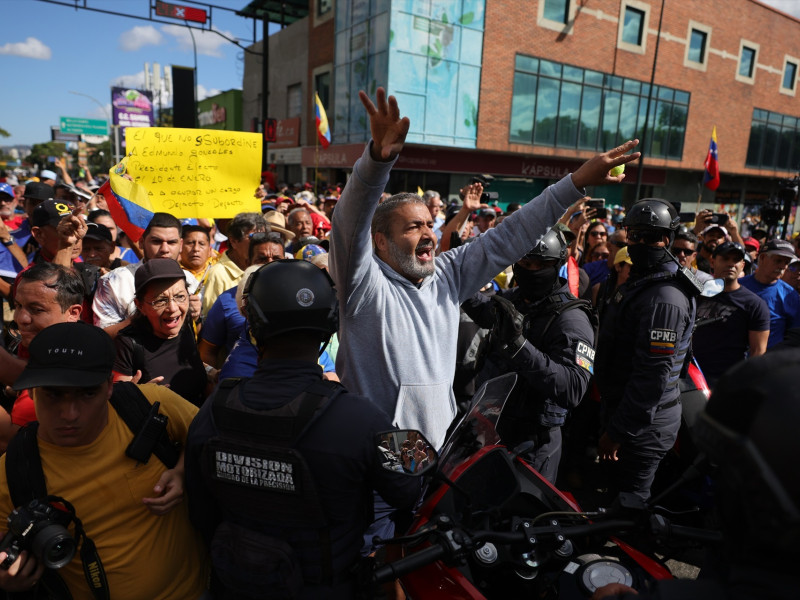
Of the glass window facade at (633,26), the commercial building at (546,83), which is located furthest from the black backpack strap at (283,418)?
the glass window facade at (633,26)

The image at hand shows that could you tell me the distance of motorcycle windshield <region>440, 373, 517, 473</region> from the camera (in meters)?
1.62

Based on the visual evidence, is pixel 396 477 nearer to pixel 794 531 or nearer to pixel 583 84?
pixel 794 531

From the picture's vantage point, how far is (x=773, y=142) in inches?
1208

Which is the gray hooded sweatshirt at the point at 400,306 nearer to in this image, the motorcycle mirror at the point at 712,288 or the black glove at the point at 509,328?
the black glove at the point at 509,328

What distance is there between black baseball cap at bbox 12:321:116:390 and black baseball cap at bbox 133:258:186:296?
3.32 feet

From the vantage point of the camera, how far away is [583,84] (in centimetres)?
Answer: 2273

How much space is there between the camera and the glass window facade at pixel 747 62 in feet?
92.2

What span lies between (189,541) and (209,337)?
1.39m

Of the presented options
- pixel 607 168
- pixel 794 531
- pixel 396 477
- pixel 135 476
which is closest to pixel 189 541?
pixel 135 476

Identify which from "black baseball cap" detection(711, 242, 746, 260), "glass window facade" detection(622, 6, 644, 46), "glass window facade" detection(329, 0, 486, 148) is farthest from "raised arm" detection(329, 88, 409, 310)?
"glass window facade" detection(622, 6, 644, 46)

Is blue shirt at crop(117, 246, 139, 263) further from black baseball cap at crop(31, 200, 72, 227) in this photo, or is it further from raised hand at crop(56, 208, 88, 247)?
raised hand at crop(56, 208, 88, 247)

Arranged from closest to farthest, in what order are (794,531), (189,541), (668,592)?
(794,531)
(668,592)
(189,541)

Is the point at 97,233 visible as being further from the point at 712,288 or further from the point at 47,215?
the point at 712,288

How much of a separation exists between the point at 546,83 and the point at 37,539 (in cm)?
2407
